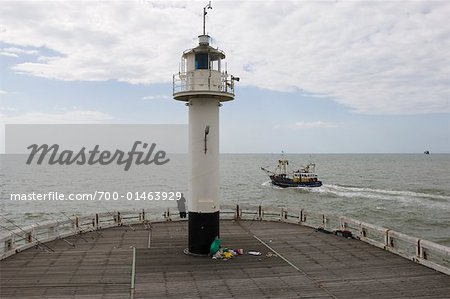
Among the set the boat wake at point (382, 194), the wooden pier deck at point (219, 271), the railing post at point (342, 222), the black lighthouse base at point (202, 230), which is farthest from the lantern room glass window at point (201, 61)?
the boat wake at point (382, 194)

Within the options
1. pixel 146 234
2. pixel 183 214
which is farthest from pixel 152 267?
pixel 183 214

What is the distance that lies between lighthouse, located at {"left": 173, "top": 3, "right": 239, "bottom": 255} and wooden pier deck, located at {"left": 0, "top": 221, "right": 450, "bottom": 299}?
1181 millimetres

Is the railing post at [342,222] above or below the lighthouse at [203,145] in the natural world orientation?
below

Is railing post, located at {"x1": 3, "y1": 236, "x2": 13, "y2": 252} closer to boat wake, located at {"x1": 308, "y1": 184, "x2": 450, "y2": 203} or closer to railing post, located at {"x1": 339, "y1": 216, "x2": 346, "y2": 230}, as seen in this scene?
→ railing post, located at {"x1": 339, "y1": 216, "x2": 346, "y2": 230}

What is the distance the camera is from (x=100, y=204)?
169 feet

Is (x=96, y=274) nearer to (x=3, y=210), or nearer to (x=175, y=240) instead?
(x=175, y=240)

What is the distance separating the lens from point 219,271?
40.4ft

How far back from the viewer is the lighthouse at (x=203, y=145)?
45.4 feet

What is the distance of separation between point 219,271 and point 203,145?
4347 millimetres

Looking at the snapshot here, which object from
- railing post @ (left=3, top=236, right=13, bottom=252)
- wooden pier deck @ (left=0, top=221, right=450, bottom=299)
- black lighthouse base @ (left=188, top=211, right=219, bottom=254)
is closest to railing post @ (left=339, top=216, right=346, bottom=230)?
wooden pier deck @ (left=0, top=221, right=450, bottom=299)

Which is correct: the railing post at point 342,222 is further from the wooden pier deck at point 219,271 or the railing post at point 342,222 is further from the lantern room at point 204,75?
the lantern room at point 204,75

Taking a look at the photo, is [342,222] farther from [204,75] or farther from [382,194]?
[382,194]

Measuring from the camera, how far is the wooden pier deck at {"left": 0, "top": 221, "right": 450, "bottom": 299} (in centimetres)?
1049

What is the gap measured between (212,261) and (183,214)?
839 cm
